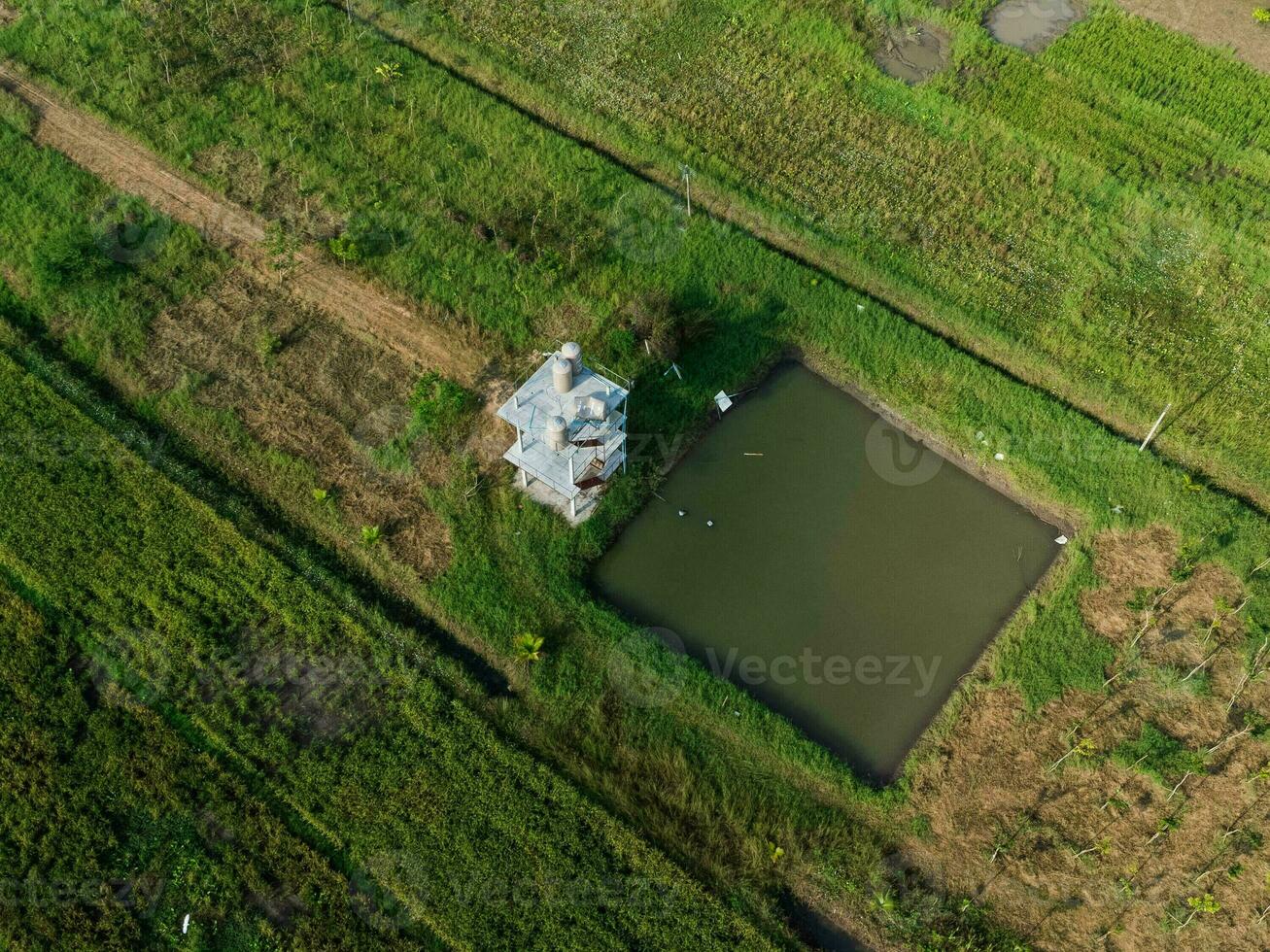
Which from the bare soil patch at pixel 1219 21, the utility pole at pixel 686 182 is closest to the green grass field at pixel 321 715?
the utility pole at pixel 686 182

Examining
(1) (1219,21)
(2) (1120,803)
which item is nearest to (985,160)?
(1) (1219,21)

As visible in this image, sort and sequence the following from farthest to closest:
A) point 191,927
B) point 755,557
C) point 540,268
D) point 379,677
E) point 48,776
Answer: point 540,268 < point 755,557 < point 379,677 < point 48,776 < point 191,927

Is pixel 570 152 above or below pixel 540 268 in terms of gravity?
above

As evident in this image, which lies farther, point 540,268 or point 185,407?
point 540,268

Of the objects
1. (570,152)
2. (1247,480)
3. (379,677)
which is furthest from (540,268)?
(1247,480)

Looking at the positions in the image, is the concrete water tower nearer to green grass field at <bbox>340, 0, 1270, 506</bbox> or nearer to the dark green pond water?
the dark green pond water

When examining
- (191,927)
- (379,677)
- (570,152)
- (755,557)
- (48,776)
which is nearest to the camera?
(191,927)

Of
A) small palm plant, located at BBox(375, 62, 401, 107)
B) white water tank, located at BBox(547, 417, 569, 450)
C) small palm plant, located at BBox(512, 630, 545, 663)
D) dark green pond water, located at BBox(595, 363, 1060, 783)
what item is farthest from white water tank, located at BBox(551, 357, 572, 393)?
small palm plant, located at BBox(375, 62, 401, 107)

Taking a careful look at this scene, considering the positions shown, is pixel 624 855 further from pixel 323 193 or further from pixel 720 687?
pixel 323 193
